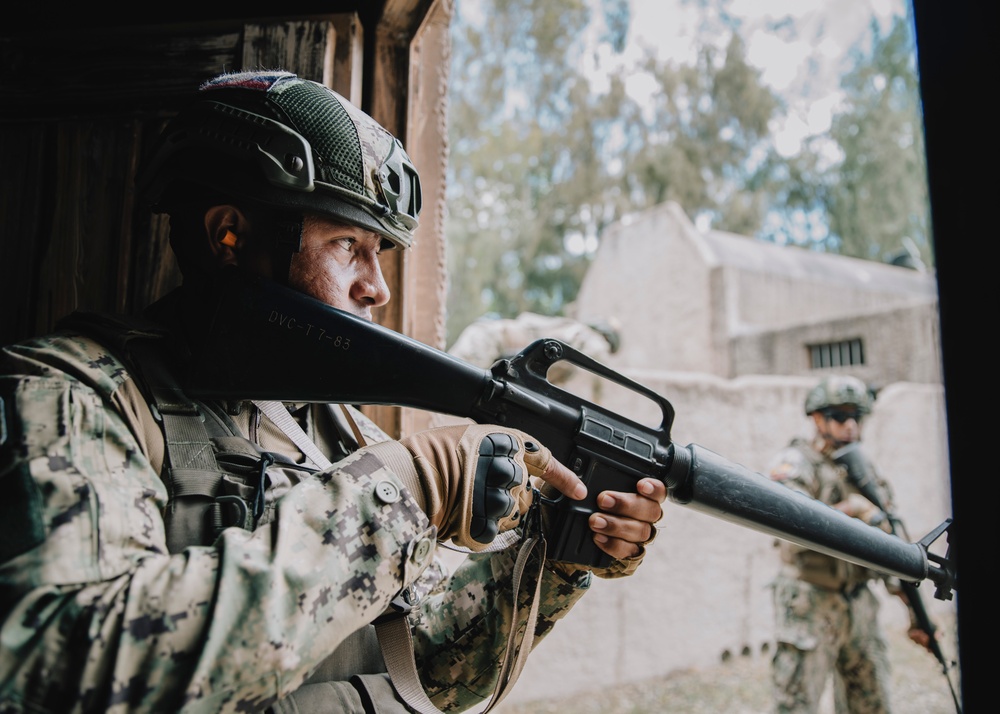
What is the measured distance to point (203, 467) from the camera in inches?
46.1

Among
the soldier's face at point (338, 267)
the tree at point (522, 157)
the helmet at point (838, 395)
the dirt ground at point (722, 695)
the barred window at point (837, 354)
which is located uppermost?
the tree at point (522, 157)

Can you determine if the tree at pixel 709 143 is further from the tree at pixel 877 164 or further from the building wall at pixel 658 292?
the building wall at pixel 658 292

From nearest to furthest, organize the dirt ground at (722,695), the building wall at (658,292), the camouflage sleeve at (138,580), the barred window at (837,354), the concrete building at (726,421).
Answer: the camouflage sleeve at (138,580), the dirt ground at (722,695), the concrete building at (726,421), the barred window at (837,354), the building wall at (658,292)

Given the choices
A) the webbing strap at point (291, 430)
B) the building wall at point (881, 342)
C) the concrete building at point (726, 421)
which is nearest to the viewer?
the webbing strap at point (291, 430)

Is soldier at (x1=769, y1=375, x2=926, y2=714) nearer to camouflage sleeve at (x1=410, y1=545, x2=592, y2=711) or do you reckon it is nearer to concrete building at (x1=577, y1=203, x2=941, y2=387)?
camouflage sleeve at (x1=410, y1=545, x2=592, y2=711)

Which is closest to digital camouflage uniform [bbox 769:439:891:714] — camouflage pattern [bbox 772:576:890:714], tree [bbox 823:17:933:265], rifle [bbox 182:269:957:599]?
camouflage pattern [bbox 772:576:890:714]

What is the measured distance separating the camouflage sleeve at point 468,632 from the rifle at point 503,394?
145mm

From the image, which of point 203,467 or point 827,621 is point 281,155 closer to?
point 203,467

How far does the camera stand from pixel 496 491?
4.02 ft

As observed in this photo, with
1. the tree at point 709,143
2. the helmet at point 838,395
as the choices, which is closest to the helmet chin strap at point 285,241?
the helmet at point 838,395

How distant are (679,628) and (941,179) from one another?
271 inches

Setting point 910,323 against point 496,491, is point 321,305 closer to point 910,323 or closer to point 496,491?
point 496,491

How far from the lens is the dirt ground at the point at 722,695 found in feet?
20.0

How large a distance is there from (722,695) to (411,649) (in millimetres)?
6042
